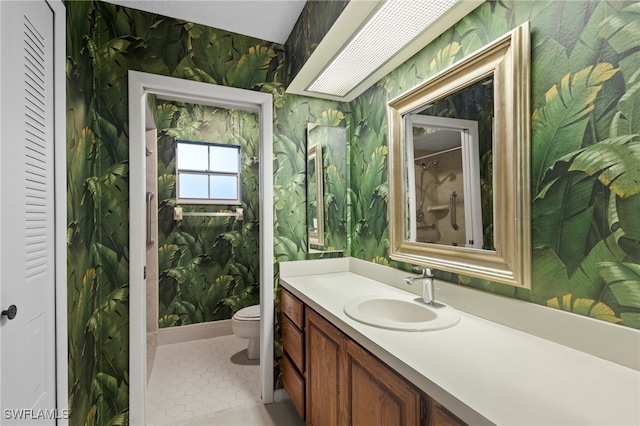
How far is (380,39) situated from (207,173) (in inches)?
92.0

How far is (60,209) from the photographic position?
4.11ft

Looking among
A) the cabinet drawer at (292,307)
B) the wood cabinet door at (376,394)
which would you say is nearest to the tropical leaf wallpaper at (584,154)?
the wood cabinet door at (376,394)

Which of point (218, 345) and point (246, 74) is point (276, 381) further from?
point (246, 74)

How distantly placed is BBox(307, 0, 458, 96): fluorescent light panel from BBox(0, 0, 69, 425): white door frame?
124 centimetres

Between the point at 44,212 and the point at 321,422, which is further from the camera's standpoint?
the point at 321,422

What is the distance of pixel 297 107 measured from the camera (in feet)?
7.17

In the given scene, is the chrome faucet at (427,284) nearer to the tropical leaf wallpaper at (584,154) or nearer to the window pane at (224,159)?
the tropical leaf wallpaper at (584,154)

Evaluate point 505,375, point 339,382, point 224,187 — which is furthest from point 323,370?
point 224,187

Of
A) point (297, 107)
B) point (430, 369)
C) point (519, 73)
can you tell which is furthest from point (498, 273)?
point (297, 107)

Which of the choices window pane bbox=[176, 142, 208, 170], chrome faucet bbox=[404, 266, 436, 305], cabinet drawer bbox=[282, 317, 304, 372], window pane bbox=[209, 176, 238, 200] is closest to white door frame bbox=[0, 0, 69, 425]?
cabinet drawer bbox=[282, 317, 304, 372]

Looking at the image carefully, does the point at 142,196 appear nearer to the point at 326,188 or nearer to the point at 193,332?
the point at 326,188

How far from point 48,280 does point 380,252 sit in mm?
1633

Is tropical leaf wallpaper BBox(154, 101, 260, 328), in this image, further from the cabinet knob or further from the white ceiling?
the cabinet knob

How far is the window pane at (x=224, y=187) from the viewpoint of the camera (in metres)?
3.27
